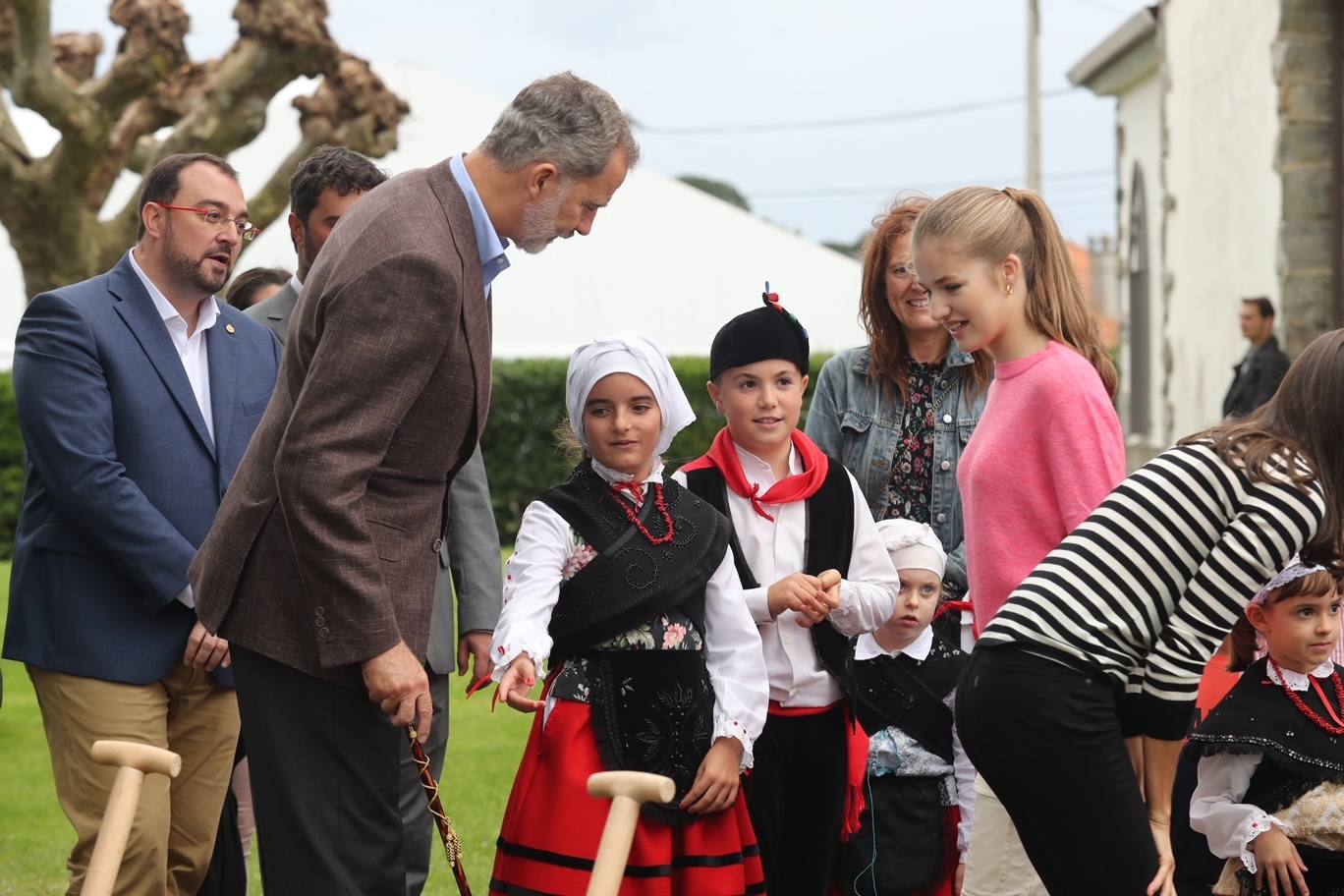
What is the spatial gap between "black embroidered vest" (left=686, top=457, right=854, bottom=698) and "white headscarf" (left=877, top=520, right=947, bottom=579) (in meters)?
0.17

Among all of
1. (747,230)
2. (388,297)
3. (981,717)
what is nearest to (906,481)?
(981,717)

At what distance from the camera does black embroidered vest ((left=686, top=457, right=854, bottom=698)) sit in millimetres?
3885

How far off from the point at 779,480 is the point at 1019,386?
0.81 m

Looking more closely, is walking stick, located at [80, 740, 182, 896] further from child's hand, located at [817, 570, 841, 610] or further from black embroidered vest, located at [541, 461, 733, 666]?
child's hand, located at [817, 570, 841, 610]

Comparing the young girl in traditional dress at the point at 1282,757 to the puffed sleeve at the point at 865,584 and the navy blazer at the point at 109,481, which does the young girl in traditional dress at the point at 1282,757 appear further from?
the navy blazer at the point at 109,481

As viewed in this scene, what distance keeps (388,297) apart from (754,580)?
1.37m

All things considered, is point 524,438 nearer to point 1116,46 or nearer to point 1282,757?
point 1116,46

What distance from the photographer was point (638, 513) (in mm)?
3670

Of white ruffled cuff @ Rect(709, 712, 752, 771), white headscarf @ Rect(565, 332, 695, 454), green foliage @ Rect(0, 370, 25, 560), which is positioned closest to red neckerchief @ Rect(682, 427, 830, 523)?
white headscarf @ Rect(565, 332, 695, 454)

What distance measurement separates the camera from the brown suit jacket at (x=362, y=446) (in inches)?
111

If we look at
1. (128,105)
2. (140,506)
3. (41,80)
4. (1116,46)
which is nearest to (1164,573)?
(140,506)

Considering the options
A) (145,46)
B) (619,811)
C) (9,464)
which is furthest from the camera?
(9,464)

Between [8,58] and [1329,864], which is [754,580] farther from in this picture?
[8,58]

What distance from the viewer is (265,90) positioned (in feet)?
38.5
